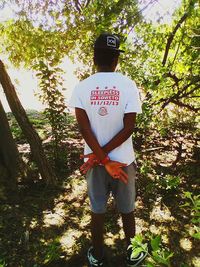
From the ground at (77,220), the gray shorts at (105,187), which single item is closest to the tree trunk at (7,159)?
the ground at (77,220)

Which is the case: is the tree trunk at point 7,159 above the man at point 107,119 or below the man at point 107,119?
below

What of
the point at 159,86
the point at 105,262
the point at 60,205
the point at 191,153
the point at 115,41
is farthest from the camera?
the point at 191,153

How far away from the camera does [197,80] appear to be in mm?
5883

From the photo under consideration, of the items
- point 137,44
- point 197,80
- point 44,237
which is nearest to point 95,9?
point 137,44

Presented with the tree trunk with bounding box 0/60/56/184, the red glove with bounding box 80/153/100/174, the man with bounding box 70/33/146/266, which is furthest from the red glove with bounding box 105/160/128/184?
the tree trunk with bounding box 0/60/56/184

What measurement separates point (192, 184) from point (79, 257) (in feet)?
7.99

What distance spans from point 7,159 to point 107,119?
2492mm

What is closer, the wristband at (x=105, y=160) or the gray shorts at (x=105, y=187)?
the wristband at (x=105, y=160)

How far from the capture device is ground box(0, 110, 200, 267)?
12.0 feet

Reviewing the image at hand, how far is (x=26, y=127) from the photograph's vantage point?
501 centimetres

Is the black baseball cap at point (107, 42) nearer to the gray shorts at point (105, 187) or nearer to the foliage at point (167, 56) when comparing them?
the gray shorts at point (105, 187)

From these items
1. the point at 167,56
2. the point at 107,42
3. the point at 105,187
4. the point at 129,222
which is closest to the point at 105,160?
the point at 105,187

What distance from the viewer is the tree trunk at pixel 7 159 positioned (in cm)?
486

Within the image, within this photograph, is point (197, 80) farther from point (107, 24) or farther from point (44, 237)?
point (44, 237)
